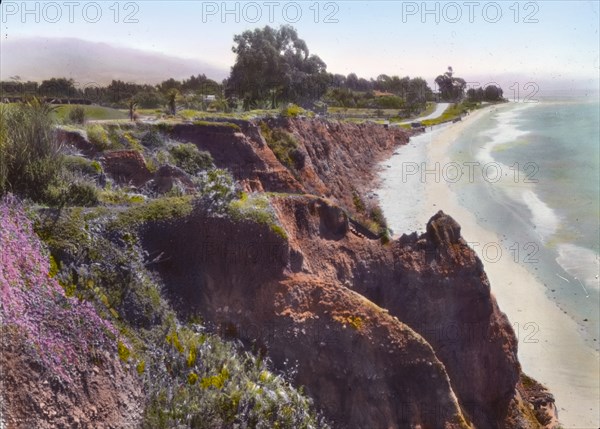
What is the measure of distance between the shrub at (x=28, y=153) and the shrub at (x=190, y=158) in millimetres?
7289

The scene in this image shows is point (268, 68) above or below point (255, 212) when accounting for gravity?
above

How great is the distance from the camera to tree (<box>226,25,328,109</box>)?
48.4m

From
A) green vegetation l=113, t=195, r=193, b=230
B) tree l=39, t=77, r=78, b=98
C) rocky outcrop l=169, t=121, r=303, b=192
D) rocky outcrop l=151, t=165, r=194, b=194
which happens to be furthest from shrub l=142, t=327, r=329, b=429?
tree l=39, t=77, r=78, b=98

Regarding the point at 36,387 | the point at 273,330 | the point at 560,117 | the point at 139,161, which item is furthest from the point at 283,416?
the point at 560,117

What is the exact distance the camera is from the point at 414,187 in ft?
129

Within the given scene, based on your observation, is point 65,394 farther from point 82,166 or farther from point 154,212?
point 82,166

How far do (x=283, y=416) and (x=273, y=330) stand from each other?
1568 mm

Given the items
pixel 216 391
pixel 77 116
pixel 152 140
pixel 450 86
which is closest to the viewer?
pixel 216 391

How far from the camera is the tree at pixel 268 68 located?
48.4 metres

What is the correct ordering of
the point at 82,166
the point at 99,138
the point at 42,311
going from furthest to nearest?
the point at 99,138
the point at 82,166
the point at 42,311

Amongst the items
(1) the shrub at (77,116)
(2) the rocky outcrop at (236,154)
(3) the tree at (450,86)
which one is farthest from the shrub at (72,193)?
(3) the tree at (450,86)

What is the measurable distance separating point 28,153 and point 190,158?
9.03 m

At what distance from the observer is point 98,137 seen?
1630cm

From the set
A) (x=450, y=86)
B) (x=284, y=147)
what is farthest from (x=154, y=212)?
(x=450, y=86)
